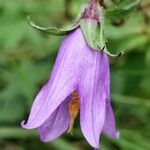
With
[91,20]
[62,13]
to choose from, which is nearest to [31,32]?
[62,13]

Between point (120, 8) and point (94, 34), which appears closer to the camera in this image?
point (94, 34)

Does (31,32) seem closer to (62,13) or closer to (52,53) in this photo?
(52,53)

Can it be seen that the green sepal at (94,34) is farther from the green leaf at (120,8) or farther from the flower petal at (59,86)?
the green leaf at (120,8)

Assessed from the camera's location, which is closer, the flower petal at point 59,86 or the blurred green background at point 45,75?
the flower petal at point 59,86

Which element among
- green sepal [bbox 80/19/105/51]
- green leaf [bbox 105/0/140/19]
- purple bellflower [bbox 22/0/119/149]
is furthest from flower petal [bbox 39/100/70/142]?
green leaf [bbox 105/0/140/19]

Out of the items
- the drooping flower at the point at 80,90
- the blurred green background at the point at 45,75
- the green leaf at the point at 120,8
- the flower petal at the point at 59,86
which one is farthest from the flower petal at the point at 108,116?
the blurred green background at the point at 45,75

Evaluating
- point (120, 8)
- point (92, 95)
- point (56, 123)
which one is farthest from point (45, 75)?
point (92, 95)

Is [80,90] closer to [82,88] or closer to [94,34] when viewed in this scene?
[82,88]
